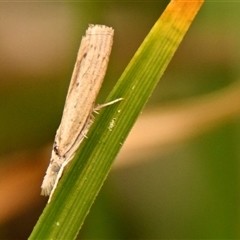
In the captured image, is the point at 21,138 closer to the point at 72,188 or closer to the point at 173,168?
the point at 173,168

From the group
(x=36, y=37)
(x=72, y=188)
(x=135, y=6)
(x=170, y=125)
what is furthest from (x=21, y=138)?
(x=72, y=188)

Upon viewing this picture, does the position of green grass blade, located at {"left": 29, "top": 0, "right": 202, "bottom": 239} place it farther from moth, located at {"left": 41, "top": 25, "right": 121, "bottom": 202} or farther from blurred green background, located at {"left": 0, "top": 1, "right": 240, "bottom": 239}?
blurred green background, located at {"left": 0, "top": 1, "right": 240, "bottom": 239}

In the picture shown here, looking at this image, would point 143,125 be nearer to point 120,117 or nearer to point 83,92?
point 83,92

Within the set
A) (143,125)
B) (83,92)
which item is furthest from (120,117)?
(143,125)

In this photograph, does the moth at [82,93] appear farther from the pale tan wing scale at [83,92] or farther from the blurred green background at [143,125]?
the blurred green background at [143,125]

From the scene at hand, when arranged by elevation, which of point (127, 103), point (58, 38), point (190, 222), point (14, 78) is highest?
point (58, 38)
